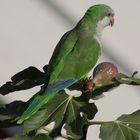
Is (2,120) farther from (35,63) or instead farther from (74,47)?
(35,63)

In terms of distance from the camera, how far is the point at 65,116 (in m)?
1.70

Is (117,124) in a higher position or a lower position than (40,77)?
lower

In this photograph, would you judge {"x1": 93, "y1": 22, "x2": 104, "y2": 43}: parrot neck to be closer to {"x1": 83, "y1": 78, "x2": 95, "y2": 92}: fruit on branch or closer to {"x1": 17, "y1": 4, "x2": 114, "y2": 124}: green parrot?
{"x1": 17, "y1": 4, "x2": 114, "y2": 124}: green parrot

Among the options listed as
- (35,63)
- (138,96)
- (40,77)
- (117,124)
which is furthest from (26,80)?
(138,96)

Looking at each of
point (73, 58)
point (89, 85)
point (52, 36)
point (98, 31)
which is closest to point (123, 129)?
point (89, 85)

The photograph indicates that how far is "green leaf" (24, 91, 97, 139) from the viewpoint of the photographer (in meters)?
1.64

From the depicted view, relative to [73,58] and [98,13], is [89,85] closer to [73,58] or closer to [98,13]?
[73,58]

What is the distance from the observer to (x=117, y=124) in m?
1.71

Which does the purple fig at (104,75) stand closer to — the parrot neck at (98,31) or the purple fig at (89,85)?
the purple fig at (89,85)

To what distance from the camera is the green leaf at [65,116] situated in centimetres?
164

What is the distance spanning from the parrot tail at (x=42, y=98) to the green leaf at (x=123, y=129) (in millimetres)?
200

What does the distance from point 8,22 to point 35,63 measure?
0.25 metres

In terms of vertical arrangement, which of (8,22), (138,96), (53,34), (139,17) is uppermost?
(8,22)

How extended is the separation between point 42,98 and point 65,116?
4.2 inches
